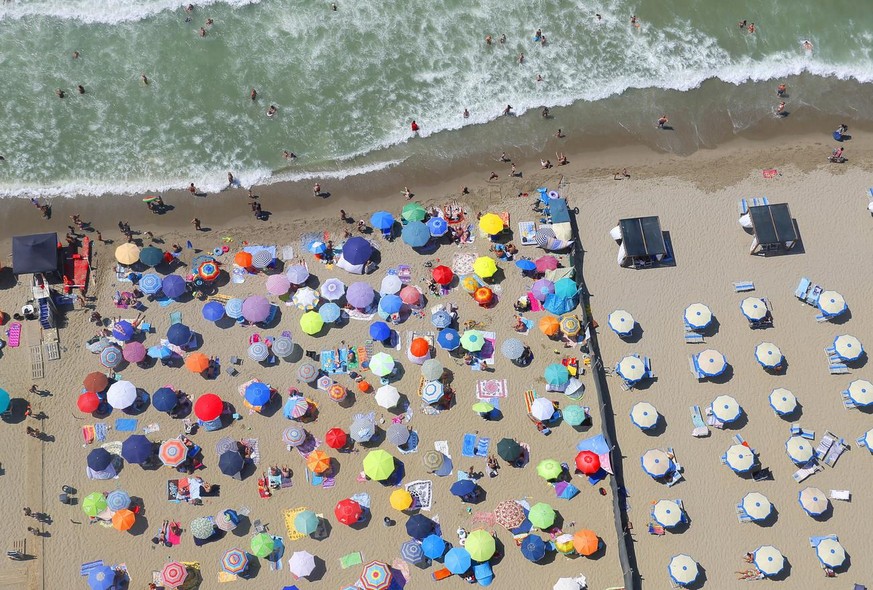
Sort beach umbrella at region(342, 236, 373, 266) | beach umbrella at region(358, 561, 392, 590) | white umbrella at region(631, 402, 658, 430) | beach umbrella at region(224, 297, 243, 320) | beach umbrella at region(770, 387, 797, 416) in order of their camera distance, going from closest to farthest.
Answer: beach umbrella at region(358, 561, 392, 590)
white umbrella at region(631, 402, 658, 430)
beach umbrella at region(770, 387, 797, 416)
beach umbrella at region(224, 297, 243, 320)
beach umbrella at region(342, 236, 373, 266)

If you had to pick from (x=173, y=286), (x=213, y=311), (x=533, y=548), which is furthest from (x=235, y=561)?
(x=173, y=286)

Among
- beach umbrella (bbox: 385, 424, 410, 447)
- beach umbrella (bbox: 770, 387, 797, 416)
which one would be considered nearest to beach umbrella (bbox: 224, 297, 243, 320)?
beach umbrella (bbox: 385, 424, 410, 447)

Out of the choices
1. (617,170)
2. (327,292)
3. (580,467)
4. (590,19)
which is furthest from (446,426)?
(590,19)

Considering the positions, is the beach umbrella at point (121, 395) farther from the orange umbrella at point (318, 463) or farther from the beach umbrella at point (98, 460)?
the orange umbrella at point (318, 463)

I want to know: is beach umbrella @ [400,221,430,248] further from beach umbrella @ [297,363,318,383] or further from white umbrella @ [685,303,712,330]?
white umbrella @ [685,303,712,330]

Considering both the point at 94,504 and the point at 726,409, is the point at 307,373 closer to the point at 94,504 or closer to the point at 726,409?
the point at 94,504

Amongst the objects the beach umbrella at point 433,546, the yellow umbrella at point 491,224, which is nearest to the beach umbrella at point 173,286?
the yellow umbrella at point 491,224
